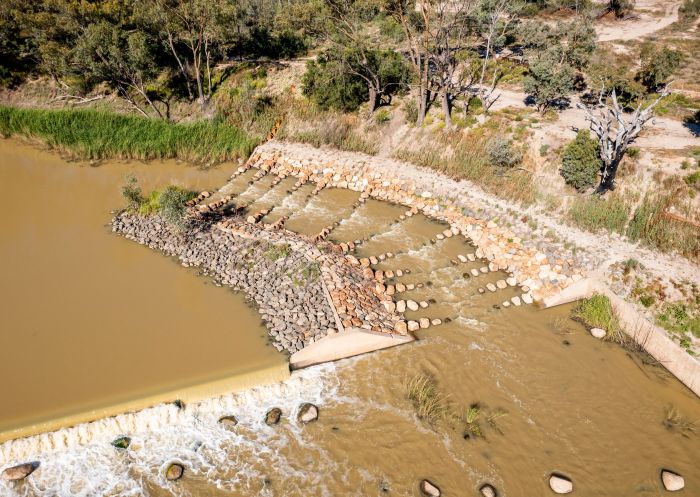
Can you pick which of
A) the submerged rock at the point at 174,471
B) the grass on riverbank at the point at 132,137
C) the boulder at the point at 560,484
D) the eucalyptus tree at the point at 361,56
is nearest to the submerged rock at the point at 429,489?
the boulder at the point at 560,484

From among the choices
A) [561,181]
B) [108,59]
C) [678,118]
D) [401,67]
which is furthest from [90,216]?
[678,118]

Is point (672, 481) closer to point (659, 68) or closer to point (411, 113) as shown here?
point (411, 113)

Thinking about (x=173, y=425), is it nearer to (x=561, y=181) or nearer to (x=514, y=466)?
(x=514, y=466)

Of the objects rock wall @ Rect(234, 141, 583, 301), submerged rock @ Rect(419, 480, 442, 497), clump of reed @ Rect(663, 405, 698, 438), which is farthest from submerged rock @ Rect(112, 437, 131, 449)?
clump of reed @ Rect(663, 405, 698, 438)

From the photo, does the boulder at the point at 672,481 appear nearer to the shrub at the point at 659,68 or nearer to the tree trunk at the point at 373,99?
the tree trunk at the point at 373,99

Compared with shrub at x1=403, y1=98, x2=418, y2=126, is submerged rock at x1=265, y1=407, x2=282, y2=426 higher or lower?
lower

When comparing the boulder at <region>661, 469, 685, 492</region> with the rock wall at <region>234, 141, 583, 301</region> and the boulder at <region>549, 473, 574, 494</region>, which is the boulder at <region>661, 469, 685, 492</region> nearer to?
the boulder at <region>549, 473, 574, 494</region>
